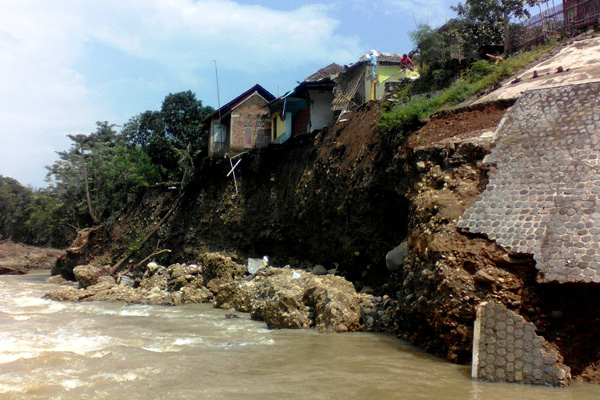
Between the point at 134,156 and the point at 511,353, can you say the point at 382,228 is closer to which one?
the point at 511,353

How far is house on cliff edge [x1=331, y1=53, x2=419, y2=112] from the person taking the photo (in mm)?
19062

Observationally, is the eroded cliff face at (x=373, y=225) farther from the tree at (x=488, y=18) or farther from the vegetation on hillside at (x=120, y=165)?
the tree at (x=488, y=18)

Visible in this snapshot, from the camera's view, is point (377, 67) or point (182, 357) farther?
point (377, 67)

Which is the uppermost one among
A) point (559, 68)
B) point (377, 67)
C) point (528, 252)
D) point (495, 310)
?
point (377, 67)

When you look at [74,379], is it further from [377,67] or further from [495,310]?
[377,67]

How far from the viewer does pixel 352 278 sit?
589 inches

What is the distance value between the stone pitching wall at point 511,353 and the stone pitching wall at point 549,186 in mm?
829

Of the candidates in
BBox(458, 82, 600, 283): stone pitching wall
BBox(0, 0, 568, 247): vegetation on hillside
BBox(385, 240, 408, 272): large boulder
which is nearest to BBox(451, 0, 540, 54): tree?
BBox(0, 0, 568, 247): vegetation on hillside

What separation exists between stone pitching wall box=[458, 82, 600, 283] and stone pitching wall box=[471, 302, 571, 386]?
32.6 inches

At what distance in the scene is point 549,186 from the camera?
8078 millimetres

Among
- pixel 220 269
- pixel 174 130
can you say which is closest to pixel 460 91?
pixel 220 269

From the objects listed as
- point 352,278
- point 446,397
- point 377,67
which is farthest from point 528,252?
point 377,67

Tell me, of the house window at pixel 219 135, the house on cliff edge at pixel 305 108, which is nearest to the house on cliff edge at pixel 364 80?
the house on cliff edge at pixel 305 108

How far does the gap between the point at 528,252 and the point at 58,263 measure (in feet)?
82.8
